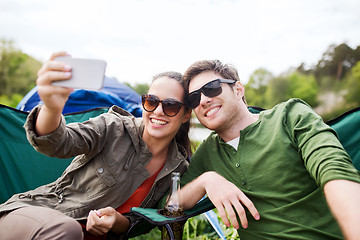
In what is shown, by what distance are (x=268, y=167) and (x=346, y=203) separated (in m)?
0.53

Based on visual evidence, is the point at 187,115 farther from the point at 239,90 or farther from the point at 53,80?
the point at 53,80

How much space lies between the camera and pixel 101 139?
1.79 m

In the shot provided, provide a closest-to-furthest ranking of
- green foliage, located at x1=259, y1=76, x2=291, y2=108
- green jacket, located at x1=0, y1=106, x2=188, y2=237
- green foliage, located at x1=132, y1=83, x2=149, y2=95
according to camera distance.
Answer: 1. green jacket, located at x1=0, y1=106, x2=188, y2=237
2. green foliage, located at x1=132, y1=83, x2=149, y2=95
3. green foliage, located at x1=259, y1=76, x2=291, y2=108

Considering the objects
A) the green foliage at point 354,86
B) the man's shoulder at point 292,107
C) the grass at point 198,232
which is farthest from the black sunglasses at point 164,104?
the green foliage at point 354,86

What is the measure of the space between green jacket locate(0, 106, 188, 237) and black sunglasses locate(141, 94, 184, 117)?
176 millimetres

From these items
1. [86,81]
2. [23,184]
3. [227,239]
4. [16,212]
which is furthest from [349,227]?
[23,184]

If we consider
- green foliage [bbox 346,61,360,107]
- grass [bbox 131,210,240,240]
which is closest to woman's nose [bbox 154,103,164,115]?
grass [bbox 131,210,240,240]

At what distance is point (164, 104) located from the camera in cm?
189

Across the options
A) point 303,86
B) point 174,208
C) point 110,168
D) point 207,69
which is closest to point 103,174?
point 110,168

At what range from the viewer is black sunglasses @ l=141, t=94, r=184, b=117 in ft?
6.22

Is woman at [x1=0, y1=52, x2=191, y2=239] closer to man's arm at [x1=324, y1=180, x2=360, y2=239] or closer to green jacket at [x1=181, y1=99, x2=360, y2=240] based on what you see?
green jacket at [x1=181, y1=99, x2=360, y2=240]

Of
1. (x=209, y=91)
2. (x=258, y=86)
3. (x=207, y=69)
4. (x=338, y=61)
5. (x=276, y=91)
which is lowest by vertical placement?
(x=276, y=91)

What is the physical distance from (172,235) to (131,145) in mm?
617

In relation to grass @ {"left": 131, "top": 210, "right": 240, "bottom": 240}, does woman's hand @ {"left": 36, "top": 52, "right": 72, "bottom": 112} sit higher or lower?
higher
